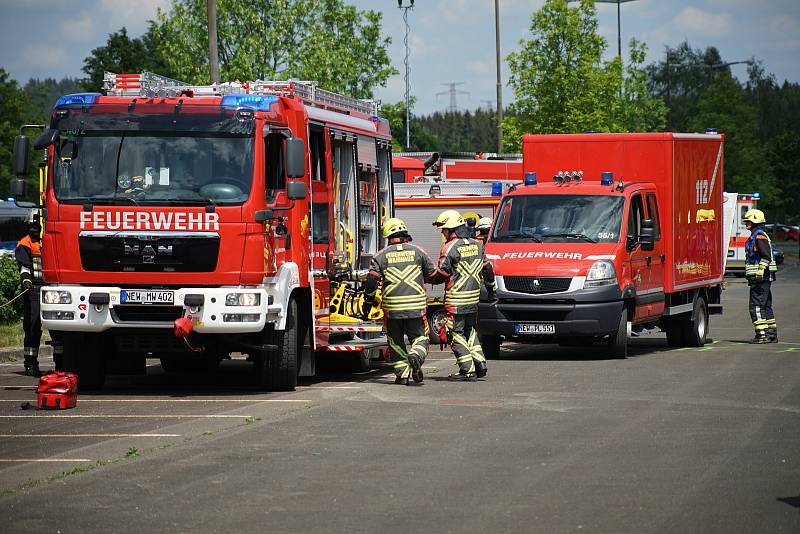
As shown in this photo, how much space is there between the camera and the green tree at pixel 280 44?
44844 millimetres

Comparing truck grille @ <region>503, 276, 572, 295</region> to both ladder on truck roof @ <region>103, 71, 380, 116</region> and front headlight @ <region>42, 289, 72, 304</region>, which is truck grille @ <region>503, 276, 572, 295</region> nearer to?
ladder on truck roof @ <region>103, 71, 380, 116</region>

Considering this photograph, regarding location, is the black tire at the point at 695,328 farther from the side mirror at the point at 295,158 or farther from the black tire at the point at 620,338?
the side mirror at the point at 295,158

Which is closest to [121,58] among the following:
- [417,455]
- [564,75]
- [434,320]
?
[564,75]

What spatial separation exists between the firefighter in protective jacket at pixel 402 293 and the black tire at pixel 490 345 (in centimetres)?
379

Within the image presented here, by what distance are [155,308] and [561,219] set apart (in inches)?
279

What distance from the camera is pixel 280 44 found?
1797 inches

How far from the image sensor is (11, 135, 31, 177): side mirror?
47.0ft

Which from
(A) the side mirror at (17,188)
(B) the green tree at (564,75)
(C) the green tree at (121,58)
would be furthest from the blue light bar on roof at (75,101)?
(C) the green tree at (121,58)

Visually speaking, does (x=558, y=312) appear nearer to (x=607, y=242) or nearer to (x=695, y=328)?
(x=607, y=242)

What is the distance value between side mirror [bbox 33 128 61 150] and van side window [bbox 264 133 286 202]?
7.04 feet

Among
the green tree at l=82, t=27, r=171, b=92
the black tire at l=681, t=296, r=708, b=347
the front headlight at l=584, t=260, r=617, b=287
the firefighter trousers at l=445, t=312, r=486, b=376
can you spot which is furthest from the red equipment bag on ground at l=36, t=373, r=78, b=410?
the green tree at l=82, t=27, r=171, b=92

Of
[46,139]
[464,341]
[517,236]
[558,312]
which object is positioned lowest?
[464,341]

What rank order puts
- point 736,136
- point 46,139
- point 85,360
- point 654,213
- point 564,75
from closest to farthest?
1. point 46,139
2. point 85,360
3. point 654,213
4. point 564,75
5. point 736,136

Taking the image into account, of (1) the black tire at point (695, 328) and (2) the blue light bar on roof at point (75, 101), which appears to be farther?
(1) the black tire at point (695, 328)
